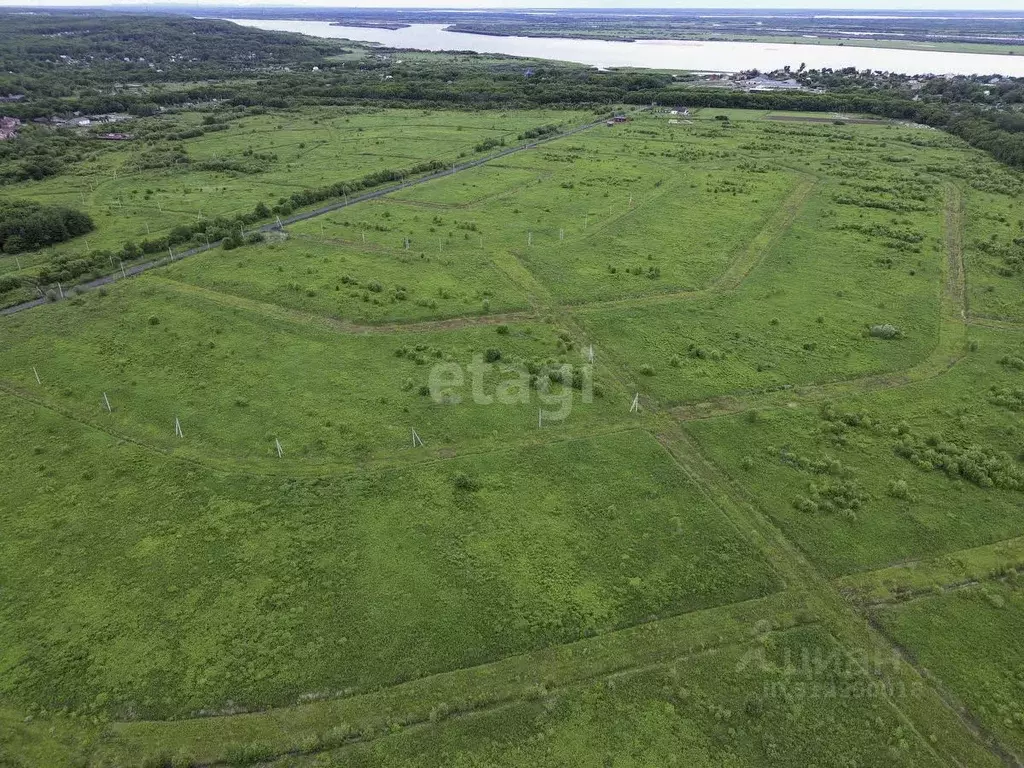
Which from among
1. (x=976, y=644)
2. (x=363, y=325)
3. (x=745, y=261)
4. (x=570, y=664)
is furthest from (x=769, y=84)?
(x=570, y=664)

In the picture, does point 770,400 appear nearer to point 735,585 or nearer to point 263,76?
point 735,585

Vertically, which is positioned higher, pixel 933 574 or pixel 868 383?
pixel 868 383

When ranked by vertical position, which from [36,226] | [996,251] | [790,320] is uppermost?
[996,251]

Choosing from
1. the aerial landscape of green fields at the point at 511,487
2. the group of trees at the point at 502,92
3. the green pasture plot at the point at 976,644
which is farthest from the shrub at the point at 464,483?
the group of trees at the point at 502,92

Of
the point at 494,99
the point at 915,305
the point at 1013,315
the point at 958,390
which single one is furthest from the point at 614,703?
the point at 494,99

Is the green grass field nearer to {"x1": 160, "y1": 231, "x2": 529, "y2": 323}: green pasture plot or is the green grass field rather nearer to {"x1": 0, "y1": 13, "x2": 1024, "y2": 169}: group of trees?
{"x1": 160, "y1": 231, "x2": 529, "y2": 323}: green pasture plot

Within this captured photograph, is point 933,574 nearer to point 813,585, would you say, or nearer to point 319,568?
point 813,585
